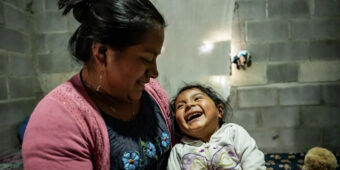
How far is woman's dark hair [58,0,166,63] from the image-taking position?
0.77 metres

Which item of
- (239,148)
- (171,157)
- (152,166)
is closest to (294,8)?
(239,148)

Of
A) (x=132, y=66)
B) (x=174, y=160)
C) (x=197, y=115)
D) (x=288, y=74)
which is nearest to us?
(x=132, y=66)

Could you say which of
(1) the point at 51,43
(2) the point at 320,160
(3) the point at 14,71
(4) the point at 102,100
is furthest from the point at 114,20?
(1) the point at 51,43

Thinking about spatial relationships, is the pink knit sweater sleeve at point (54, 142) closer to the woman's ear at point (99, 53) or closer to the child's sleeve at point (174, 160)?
the woman's ear at point (99, 53)

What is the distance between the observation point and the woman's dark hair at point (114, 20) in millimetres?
774

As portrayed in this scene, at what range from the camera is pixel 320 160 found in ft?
4.25

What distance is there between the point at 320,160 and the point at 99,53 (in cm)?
132

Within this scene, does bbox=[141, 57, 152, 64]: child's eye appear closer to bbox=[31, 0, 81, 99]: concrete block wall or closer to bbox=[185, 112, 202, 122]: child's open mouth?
bbox=[185, 112, 202, 122]: child's open mouth

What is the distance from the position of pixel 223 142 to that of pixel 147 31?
73cm

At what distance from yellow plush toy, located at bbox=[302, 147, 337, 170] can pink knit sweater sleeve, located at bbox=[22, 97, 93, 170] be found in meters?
1.24

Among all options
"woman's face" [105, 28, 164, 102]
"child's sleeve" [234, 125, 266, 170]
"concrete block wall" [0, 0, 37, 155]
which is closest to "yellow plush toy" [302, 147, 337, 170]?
"child's sleeve" [234, 125, 266, 170]

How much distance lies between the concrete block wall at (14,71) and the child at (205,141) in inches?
71.9

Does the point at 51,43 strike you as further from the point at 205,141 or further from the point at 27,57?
the point at 205,141

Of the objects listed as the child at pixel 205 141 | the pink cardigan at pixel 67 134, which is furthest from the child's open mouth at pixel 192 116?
the pink cardigan at pixel 67 134
